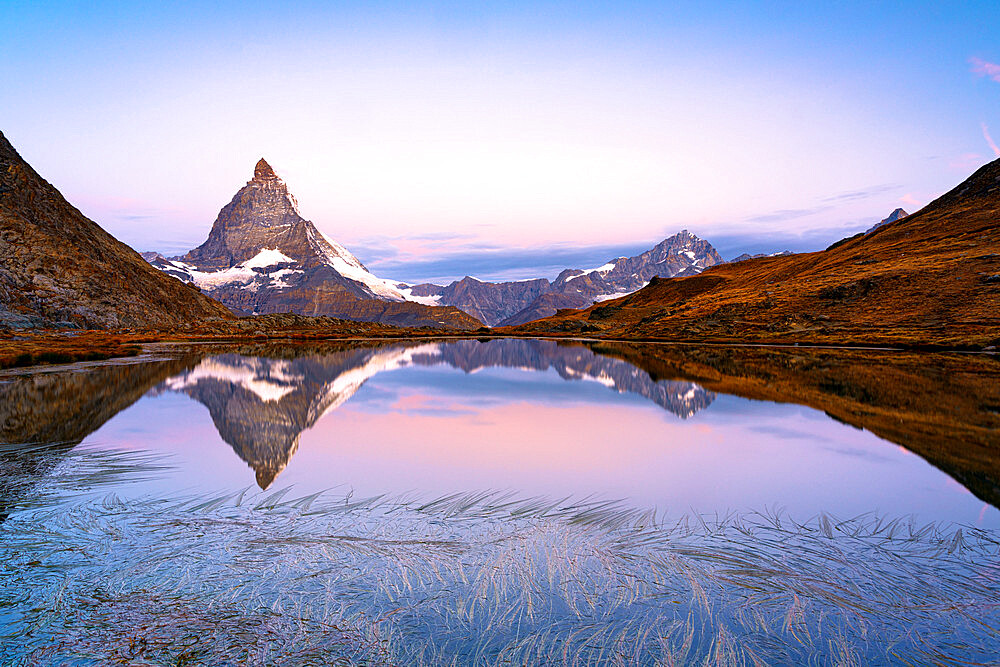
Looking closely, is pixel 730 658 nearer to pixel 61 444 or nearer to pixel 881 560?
pixel 881 560

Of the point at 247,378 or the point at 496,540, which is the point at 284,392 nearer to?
the point at 247,378

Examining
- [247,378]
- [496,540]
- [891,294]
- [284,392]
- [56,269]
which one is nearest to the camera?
[496,540]

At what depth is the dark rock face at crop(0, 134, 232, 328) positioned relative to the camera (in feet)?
414

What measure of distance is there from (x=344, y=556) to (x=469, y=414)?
20.0 meters

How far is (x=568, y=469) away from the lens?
61.5 feet

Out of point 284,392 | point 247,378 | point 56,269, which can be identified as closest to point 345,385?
point 284,392

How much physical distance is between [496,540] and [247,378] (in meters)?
40.8

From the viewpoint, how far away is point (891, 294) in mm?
121562

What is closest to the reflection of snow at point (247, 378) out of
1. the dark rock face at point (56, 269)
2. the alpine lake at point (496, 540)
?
the alpine lake at point (496, 540)

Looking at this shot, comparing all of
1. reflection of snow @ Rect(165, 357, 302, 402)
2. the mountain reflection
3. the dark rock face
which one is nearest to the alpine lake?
the mountain reflection

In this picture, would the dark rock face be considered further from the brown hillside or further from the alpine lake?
the brown hillside

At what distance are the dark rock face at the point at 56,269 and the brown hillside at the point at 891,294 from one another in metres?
143

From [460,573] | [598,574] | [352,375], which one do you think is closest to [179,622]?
[460,573]

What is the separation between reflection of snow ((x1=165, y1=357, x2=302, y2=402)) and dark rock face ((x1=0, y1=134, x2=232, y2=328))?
86.1 m
